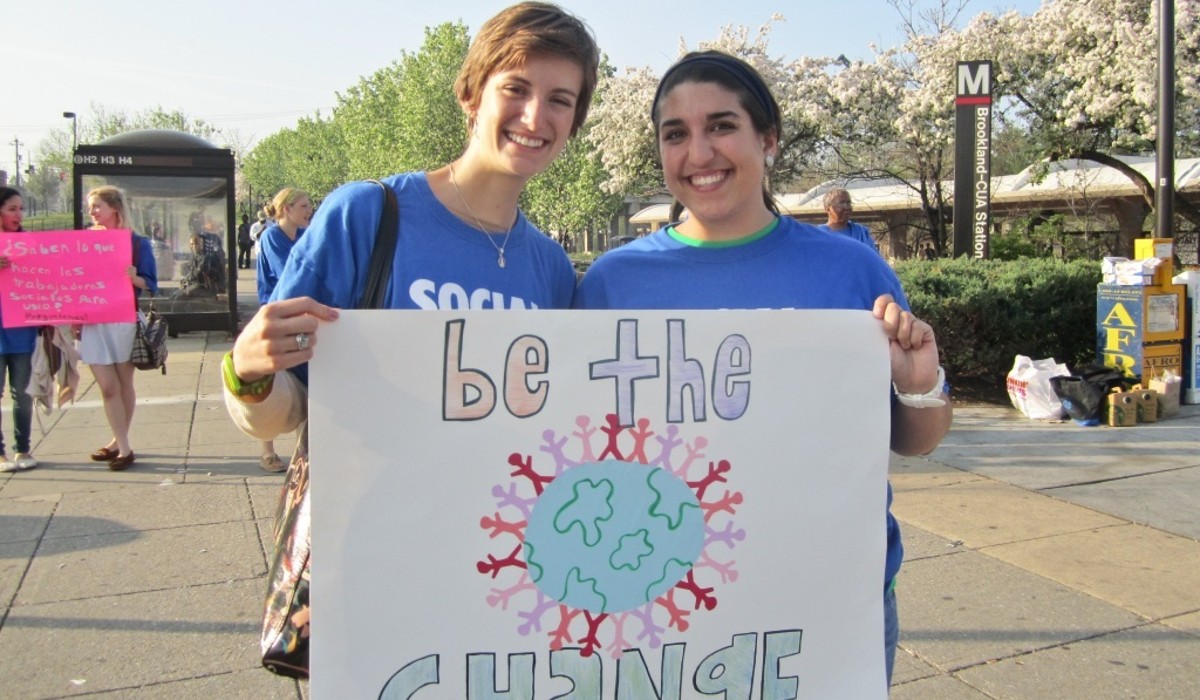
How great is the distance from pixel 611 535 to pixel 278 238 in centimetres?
482

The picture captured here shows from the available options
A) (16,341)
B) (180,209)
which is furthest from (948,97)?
(16,341)

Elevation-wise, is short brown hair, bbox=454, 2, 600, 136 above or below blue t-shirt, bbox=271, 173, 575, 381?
above

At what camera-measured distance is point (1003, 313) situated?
8461 mm

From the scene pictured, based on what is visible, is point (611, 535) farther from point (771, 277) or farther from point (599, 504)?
point (771, 277)

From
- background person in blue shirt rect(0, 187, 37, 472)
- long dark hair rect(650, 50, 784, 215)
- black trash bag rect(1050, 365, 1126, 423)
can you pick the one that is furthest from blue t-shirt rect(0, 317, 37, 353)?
black trash bag rect(1050, 365, 1126, 423)

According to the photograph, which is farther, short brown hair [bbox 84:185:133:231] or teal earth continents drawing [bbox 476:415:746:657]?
short brown hair [bbox 84:185:133:231]

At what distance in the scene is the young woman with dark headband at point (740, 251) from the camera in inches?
75.3

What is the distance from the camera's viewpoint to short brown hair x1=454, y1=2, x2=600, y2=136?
1906 mm

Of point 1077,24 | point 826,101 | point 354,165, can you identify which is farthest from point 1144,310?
point 354,165

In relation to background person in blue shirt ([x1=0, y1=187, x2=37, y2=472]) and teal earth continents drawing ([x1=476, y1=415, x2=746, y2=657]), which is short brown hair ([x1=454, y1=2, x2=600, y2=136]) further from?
background person in blue shirt ([x1=0, y1=187, x2=37, y2=472])

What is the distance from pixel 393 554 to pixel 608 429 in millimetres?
441

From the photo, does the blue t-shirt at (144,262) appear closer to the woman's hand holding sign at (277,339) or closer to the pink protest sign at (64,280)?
the pink protest sign at (64,280)

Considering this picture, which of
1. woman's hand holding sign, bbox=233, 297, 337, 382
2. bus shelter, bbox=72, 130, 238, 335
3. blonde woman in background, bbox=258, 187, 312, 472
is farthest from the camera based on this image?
bus shelter, bbox=72, 130, 238, 335

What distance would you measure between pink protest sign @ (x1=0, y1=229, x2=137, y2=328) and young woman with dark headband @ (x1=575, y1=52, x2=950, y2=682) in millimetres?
5229
